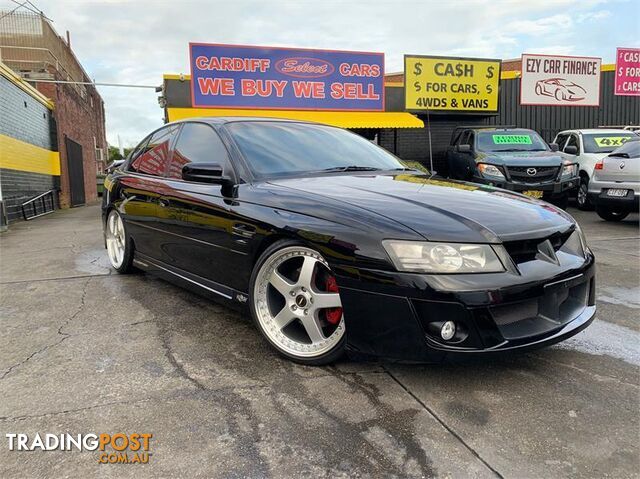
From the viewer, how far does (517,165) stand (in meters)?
8.94

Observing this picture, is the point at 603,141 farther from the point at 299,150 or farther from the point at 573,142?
the point at 299,150

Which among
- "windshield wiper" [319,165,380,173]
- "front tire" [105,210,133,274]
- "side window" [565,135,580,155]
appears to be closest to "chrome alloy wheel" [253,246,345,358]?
"windshield wiper" [319,165,380,173]

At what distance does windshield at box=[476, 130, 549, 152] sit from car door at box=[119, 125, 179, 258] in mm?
→ 7378

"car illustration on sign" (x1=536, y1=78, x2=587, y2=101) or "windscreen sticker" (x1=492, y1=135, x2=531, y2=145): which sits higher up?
"car illustration on sign" (x1=536, y1=78, x2=587, y2=101)

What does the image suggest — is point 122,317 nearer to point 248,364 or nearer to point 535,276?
point 248,364

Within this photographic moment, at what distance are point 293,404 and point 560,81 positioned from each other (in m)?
17.1

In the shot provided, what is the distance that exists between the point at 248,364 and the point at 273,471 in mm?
966

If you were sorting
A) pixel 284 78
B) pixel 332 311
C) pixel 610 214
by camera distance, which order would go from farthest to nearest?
pixel 284 78 → pixel 610 214 → pixel 332 311

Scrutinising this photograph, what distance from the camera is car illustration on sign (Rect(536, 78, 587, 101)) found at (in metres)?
16.0

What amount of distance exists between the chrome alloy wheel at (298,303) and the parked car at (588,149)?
9.65m

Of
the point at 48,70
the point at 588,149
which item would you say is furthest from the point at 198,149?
the point at 48,70

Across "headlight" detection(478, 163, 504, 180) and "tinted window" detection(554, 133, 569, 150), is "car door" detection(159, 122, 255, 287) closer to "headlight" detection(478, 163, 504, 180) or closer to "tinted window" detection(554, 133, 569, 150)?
"headlight" detection(478, 163, 504, 180)

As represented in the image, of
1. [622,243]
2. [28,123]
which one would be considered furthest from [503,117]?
[28,123]

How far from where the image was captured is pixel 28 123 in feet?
44.4
